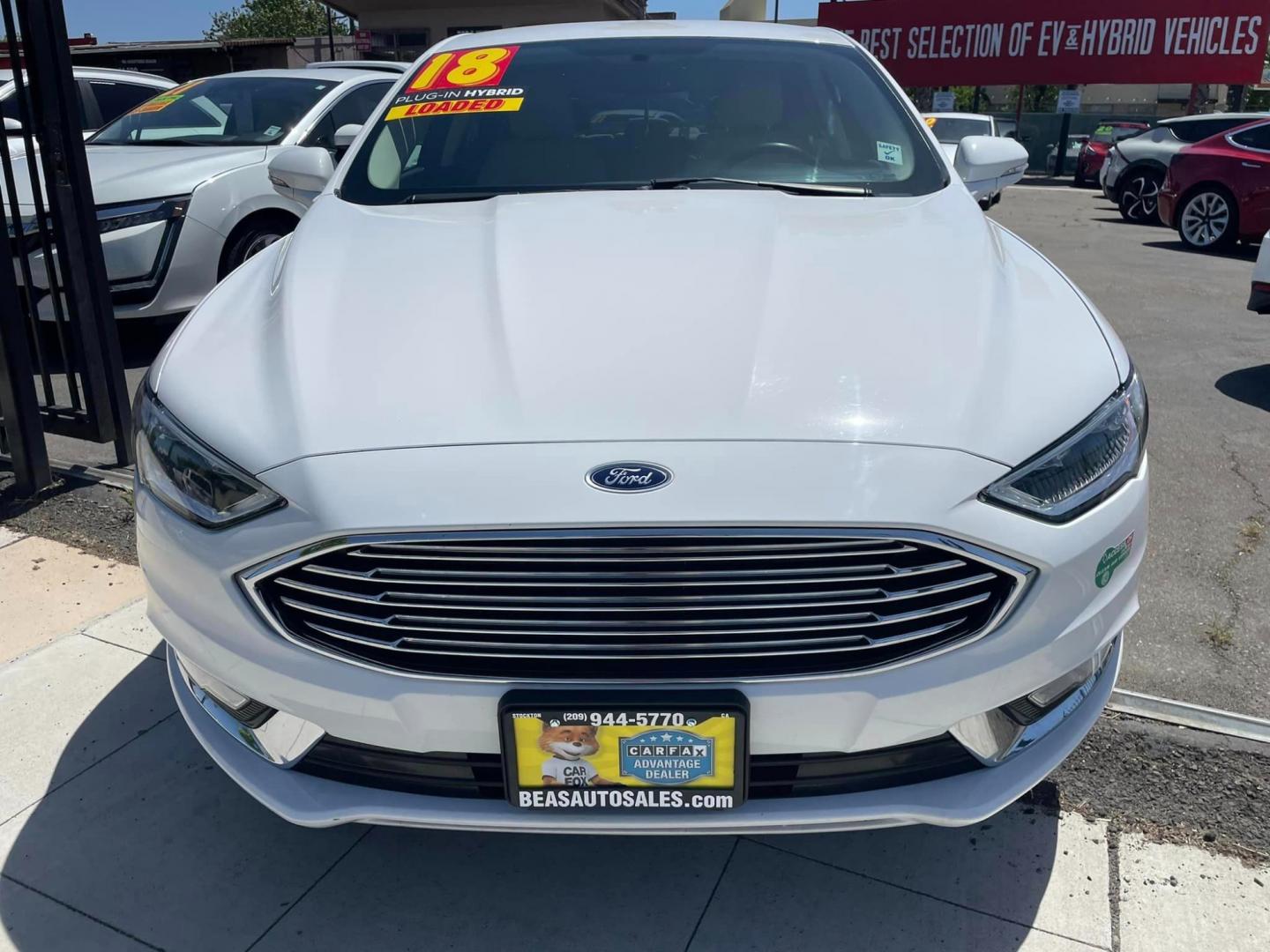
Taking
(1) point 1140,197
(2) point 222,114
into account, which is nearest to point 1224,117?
(1) point 1140,197

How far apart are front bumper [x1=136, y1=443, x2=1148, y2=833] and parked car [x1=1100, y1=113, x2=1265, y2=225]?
1271cm

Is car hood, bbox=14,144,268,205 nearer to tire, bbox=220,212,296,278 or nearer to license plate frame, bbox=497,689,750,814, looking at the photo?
tire, bbox=220,212,296,278

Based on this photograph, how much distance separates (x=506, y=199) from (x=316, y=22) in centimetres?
6830

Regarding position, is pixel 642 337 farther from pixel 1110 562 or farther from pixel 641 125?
pixel 641 125

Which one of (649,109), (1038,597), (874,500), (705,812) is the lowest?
(705,812)

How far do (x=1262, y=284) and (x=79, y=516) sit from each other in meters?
5.45

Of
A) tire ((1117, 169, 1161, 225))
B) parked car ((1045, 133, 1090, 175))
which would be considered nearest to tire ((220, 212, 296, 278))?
tire ((1117, 169, 1161, 225))

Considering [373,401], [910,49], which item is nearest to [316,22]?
[910,49]

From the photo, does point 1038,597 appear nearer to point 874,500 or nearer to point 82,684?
point 874,500

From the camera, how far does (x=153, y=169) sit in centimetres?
568

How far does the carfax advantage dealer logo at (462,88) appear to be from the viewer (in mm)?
3092

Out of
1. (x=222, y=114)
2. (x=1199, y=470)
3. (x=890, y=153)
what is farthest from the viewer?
(x=222, y=114)

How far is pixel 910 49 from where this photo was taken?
1182 inches

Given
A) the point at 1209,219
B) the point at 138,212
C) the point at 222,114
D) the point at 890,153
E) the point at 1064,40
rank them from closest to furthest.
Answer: the point at 890,153 → the point at 138,212 → the point at 222,114 → the point at 1209,219 → the point at 1064,40
